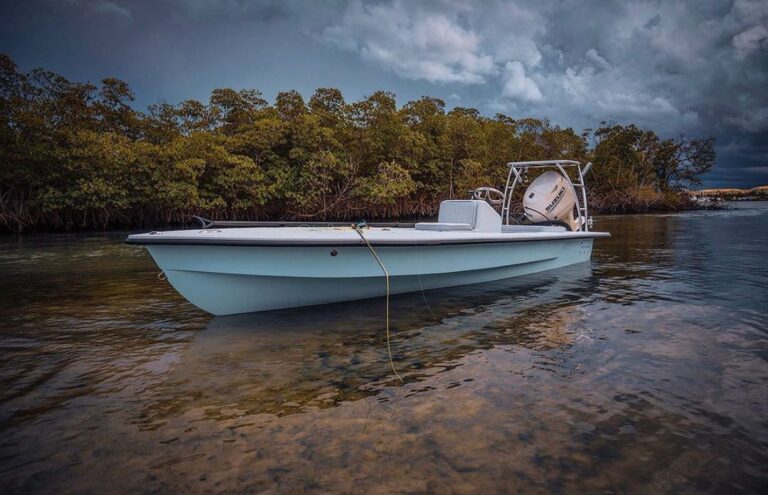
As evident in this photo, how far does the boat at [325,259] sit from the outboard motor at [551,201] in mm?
2202

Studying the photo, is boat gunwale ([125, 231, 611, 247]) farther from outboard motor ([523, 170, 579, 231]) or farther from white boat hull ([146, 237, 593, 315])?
outboard motor ([523, 170, 579, 231])

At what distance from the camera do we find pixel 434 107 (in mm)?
38312

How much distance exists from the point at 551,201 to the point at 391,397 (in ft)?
26.0

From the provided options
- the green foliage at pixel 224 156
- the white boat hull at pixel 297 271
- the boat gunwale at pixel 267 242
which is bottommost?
the white boat hull at pixel 297 271

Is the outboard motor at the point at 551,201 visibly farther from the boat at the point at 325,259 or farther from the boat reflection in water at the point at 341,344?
the boat reflection in water at the point at 341,344

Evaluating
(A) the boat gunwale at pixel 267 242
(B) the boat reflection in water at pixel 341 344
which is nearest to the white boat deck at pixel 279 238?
(A) the boat gunwale at pixel 267 242

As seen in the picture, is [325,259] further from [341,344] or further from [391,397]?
[391,397]

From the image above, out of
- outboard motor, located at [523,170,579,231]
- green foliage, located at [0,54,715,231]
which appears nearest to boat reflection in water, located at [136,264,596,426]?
outboard motor, located at [523,170,579,231]

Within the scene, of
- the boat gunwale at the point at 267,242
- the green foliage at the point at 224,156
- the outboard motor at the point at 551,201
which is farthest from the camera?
the green foliage at the point at 224,156

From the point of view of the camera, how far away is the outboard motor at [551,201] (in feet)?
32.8

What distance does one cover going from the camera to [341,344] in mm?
4758

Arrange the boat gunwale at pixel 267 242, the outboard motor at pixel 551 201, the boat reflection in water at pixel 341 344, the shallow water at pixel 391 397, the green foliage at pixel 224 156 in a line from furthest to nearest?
the green foliage at pixel 224 156
the outboard motor at pixel 551 201
the boat gunwale at pixel 267 242
the boat reflection in water at pixel 341 344
the shallow water at pixel 391 397

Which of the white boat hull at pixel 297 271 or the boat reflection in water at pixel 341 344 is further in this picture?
the white boat hull at pixel 297 271

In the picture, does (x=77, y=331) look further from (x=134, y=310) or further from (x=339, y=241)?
Answer: (x=339, y=241)
